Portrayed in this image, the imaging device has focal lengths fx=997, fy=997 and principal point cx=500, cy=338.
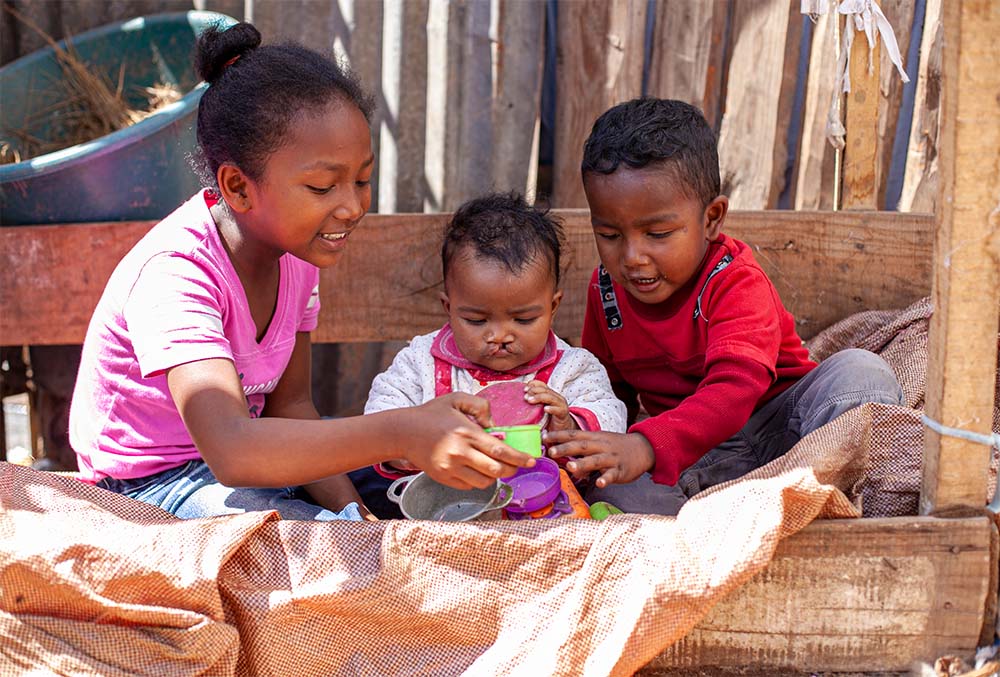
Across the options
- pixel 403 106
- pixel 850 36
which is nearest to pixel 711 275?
pixel 850 36

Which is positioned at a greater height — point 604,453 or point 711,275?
point 711,275

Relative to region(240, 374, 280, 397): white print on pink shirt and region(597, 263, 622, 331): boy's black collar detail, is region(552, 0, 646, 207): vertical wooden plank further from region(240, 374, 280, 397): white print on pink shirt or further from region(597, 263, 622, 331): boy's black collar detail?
region(240, 374, 280, 397): white print on pink shirt

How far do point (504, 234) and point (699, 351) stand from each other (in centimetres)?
52

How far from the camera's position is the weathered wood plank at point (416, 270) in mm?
2779

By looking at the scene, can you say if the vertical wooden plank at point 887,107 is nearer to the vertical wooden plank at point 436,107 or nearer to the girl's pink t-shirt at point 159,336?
the vertical wooden plank at point 436,107

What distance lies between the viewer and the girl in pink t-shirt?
162cm

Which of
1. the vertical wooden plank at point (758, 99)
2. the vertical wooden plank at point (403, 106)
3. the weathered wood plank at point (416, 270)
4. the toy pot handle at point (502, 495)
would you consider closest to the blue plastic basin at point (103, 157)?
the weathered wood plank at point (416, 270)

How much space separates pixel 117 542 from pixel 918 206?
9.15ft

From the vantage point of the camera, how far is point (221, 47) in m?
1.98

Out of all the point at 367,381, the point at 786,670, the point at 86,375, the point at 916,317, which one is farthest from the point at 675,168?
the point at 367,381

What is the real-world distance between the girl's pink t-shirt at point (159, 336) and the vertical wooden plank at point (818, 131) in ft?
Answer: 6.52

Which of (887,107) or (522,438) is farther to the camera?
(887,107)

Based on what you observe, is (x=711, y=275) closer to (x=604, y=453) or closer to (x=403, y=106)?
(x=604, y=453)

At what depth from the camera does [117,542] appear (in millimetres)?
1543
